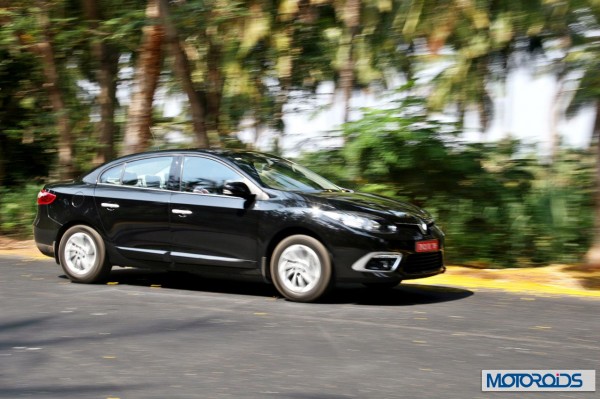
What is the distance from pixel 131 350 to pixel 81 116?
13823mm

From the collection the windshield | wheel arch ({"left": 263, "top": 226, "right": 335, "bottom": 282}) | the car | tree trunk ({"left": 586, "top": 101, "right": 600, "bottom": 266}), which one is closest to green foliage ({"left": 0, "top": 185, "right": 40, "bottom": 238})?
the car

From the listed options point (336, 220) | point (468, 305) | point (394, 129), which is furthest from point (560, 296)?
point (394, 129)

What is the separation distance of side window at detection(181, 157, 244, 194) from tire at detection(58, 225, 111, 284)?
53.8 inches

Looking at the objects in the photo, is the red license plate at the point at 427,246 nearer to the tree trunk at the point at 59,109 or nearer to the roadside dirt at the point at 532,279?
the roadside dirt at the point at 532,279

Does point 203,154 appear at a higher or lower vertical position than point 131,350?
higher

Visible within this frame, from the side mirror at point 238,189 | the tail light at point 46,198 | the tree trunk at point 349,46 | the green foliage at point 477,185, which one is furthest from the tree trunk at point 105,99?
the side mirror at point 238,189

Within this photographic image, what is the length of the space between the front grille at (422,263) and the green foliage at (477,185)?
330 centimetres

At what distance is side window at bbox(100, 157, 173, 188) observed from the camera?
34.4 ft

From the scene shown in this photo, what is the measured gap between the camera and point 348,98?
15742 millimetres

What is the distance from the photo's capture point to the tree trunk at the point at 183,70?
623 inches

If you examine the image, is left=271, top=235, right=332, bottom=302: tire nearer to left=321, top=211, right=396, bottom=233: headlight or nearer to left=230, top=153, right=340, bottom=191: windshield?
left=321, top=211, right=396, bottom=233: headlight

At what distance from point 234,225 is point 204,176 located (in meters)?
0.78

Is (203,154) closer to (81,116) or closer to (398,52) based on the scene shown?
(398,52)

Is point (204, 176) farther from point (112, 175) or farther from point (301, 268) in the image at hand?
point (301, 268)
